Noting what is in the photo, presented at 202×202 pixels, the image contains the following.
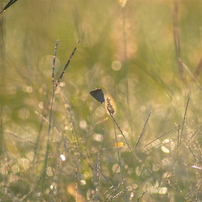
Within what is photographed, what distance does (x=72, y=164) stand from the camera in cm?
119

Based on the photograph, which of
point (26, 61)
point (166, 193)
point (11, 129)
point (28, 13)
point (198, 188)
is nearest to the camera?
point (198, 188)

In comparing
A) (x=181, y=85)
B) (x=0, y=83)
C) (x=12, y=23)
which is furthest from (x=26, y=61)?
(x=181, y=85)

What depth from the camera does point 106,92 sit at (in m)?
1.60

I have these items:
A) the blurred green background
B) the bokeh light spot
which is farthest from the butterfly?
the bokeh light spot

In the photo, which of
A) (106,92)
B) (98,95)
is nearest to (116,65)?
→ (106,92)

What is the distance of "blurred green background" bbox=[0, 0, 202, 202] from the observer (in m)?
1.12

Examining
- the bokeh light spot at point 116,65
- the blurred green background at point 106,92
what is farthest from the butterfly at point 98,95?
the bokeh light spot at point 116,65

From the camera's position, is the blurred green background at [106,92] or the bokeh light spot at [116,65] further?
the bokeh light spot at [116,65]

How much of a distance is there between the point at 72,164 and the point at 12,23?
1027 millimetres

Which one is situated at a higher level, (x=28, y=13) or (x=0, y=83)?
(x=28, y=13)

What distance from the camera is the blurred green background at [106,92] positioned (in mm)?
1124

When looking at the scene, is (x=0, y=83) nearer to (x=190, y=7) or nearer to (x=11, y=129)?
(x=11, y=129)

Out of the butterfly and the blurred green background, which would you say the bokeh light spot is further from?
the butterfly

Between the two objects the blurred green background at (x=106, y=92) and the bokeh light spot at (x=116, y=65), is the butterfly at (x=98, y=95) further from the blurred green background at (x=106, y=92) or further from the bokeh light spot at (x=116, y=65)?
the bokeh light spot at (x=116, y=65)
